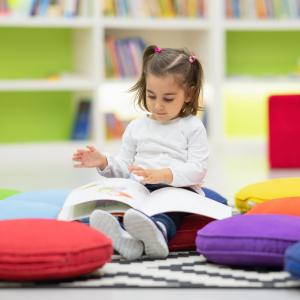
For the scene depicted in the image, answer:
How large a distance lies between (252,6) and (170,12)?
1.65 ft

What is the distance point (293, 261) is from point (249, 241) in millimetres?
178

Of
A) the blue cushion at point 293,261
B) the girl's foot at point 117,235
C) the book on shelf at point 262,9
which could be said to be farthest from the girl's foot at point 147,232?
the book on shelf at point 262,9

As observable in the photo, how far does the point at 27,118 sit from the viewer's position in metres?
5.45

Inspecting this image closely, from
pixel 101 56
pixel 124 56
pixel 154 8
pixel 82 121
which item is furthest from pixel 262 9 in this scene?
pixel 82 121

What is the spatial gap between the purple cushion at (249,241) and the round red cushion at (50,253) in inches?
9.8

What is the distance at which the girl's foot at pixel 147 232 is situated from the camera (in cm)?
205

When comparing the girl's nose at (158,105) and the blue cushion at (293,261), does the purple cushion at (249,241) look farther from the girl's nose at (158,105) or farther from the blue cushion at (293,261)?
the girl's nose at (158,105)

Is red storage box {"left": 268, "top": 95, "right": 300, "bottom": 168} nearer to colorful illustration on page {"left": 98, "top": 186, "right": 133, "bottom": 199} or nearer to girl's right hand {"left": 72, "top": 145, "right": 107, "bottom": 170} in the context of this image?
girl's right hand {"left": 72, "top": 145, "right": 107, "bottom": 170}

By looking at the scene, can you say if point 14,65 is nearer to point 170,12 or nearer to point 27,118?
point 27,118

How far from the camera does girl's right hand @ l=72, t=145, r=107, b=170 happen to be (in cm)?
244

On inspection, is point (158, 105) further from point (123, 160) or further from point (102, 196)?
point (102, 196)

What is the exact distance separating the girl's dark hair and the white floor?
2.54ft

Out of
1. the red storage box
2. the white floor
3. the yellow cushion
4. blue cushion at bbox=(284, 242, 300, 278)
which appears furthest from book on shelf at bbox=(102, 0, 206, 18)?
blue cushion at bbox=(284, 242, 300, 278)

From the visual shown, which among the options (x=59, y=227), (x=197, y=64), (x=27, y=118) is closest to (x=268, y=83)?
(x=27, y=118)
